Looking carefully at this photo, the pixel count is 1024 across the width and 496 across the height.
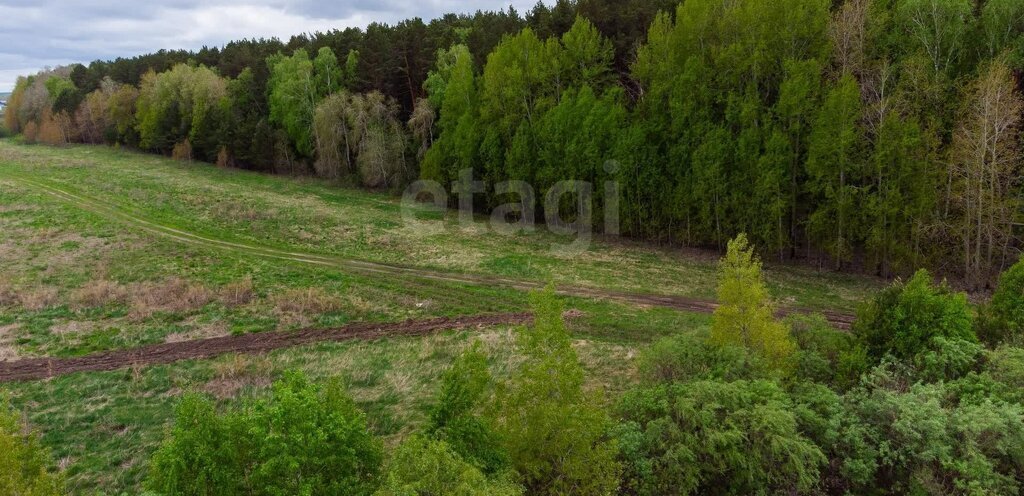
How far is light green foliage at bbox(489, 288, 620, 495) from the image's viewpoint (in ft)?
34.3

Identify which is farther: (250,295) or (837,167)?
(837,167)

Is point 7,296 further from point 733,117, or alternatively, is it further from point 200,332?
point 733,117

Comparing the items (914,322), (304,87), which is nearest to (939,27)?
(914,322)

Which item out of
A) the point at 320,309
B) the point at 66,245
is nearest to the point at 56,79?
the point at 66,245

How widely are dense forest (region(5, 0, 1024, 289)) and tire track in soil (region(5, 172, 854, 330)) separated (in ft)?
30.4

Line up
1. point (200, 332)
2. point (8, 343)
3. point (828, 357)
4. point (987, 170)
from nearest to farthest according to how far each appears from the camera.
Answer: point (828, 357), point (8, 343), point (200, 332), point (987, 170)

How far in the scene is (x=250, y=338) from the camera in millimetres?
22453

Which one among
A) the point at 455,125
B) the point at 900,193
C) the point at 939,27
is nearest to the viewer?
the point at 939,27

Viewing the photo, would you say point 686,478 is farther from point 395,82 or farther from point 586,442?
point 395,82

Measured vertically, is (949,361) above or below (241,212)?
below

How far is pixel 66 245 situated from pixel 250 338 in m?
19.6

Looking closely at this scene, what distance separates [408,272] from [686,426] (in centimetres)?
2163

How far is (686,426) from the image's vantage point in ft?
39.3

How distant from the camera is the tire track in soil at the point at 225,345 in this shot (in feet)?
63.5
